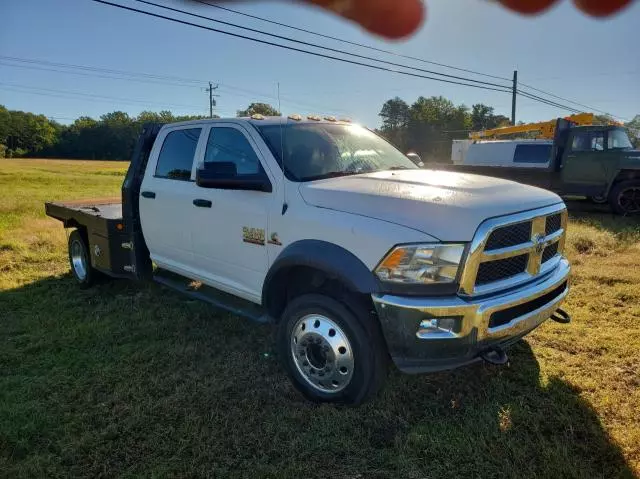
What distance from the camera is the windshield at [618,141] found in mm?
11938

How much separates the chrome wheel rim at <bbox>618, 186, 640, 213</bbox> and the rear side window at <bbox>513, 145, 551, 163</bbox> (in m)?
3.21

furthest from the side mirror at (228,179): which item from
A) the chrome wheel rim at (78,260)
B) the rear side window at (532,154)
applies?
the rear side window at (532,154)

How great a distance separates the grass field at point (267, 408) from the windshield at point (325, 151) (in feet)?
5.28

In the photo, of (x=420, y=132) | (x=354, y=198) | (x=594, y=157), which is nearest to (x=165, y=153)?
(x=354, y=198)

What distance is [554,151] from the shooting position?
1276 centimetres

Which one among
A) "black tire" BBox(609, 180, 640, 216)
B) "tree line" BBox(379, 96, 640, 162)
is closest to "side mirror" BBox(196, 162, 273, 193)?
"black tire" BBox(609, 180, 640, 216)

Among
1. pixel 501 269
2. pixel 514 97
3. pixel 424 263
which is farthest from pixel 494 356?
pixel 514 97

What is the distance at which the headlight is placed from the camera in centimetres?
265

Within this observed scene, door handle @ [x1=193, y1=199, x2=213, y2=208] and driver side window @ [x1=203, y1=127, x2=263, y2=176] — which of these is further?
door handle @ [x1=193, y1=199, x2=213, y2=208]

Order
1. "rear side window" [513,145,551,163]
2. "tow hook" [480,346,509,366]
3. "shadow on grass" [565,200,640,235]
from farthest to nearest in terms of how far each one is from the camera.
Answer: "rear side window" [513,145,551,163] < "shadow on grass" [565,200,640,235] < "tow hook" [480,346,509,366]

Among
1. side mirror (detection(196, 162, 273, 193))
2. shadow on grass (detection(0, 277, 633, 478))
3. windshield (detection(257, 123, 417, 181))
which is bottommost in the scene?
shadow on grass (detection(0, 277, 633, 478))

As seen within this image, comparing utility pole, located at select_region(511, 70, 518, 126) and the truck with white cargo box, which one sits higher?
utility pole, located at select_region(511, 70, 518, 126)

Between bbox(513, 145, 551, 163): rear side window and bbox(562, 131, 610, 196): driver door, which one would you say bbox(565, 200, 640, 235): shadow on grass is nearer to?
bbox(562, 131, 610, 196): driver door

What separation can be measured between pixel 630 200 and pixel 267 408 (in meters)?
11.6
